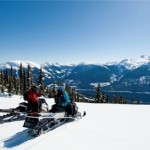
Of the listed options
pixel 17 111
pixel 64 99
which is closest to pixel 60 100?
pixel 64 99

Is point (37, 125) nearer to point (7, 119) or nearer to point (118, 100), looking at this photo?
point (7, 119)

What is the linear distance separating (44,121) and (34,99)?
203 centimetres

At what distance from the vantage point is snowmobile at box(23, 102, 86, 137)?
11.4 metres

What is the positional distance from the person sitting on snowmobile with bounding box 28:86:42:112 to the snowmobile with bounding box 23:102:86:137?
3.75 feet

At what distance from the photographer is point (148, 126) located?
1462cm

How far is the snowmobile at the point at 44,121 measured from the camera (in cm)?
1136

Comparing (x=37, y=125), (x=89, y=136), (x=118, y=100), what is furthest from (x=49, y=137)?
(x=118, y=100)

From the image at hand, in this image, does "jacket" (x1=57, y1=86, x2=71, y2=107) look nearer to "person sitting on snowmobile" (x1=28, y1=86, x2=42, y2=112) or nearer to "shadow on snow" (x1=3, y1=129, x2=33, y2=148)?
"person sitting on snowmobile" (x1=28, y1=86, x2=42, y2=112)

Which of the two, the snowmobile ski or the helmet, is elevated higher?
the helmet

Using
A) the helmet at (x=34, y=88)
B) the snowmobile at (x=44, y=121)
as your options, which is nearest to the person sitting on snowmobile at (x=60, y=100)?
the snowmobile at (x=44, y=121)

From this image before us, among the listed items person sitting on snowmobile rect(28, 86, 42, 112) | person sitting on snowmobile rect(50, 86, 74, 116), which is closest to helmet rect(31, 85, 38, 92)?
person sitting on snowmobile rect(28, 86, 42, 112)

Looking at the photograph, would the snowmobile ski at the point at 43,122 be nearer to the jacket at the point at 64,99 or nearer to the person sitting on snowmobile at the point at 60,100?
the person sitting on snowmobile at the point at 60,100

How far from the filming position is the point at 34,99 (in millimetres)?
13812

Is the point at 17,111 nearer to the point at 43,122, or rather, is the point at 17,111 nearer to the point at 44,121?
the point at 44,121
